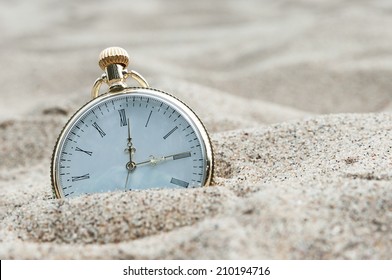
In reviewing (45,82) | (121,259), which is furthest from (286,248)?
(45,82)

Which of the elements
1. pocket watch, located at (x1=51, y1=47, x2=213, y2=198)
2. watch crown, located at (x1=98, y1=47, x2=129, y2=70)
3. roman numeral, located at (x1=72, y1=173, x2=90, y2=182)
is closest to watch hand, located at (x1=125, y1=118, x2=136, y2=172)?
pocket watch, located at (x1=51, y1=47, x2=213, y2=198)

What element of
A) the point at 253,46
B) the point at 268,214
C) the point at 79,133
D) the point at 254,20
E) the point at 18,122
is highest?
the point at 254,20

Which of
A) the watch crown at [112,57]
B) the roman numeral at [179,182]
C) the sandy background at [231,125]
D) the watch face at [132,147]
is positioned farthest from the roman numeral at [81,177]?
the watch crown at [112,57]

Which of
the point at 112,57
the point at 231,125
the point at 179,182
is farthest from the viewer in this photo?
the point at 231,125

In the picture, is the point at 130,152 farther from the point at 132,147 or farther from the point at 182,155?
the point at 182,155

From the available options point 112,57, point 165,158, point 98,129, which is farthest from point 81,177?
point 112,57

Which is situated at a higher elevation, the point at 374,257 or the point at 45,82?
the point at 45,82
